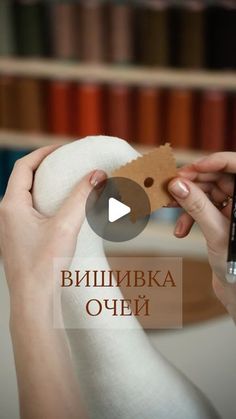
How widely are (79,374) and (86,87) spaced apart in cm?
164

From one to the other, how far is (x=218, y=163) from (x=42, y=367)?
30 centimetres

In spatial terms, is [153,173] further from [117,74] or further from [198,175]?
[117,74]

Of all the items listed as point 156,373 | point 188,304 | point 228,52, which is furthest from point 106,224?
point 228,52

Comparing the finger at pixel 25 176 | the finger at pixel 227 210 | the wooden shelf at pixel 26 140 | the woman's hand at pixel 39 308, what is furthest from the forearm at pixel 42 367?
the wooden shelf at pixel 26 140

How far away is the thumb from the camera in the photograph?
29.6 inches

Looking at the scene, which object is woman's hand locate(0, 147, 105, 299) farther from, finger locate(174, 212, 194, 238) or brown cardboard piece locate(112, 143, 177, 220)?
finger locate(174, 212, 194, 238)

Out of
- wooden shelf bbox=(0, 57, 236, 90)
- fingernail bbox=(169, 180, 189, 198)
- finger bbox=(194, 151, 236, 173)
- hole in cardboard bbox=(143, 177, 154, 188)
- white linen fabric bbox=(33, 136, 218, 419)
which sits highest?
wooden shelf bbox=(0, 57, 236, 90)

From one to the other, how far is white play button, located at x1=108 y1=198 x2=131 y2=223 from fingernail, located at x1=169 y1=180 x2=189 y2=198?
0.06 m

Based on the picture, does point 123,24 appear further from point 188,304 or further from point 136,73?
point 188,304

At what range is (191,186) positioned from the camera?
2.49 ft

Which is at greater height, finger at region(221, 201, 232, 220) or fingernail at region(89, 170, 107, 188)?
fingernail at region(89, 170, 107, 188)

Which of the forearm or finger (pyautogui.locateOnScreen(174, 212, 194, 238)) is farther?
finger (pyautogui.locateOnScreen(174, 212, 194, 238))

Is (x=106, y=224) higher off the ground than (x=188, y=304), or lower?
higher

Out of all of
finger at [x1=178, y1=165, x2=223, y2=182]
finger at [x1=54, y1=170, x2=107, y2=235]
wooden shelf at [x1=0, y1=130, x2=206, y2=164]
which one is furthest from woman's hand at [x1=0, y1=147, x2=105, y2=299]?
wooden shelf at [x1=0, y1=130, x2=206, y2=164]
